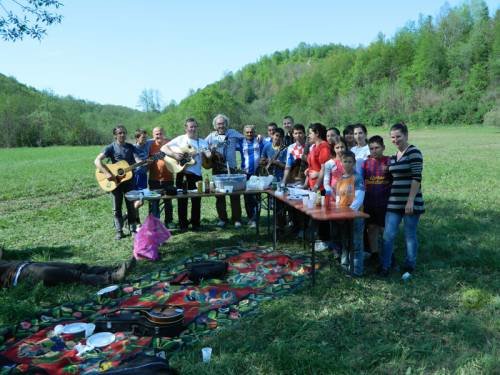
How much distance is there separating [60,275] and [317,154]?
383 cm

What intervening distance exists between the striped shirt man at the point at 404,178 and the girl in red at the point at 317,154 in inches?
48.6

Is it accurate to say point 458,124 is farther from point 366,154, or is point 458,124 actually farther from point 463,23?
point 366,154

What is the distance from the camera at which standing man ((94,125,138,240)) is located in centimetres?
738

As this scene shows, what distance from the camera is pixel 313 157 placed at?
6461mm

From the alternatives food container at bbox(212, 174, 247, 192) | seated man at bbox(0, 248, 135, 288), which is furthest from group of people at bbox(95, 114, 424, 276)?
seated man at bbox(0, 248, 135, 288)

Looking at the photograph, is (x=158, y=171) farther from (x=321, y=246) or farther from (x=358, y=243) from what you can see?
(x=358, y=243)

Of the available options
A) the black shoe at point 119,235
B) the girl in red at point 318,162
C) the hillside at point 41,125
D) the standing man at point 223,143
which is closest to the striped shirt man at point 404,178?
the girl in red at point 318,162

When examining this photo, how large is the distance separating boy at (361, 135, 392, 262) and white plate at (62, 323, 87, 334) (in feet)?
11.9

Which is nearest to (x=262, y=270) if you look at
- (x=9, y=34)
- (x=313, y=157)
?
(x=313, y=157)

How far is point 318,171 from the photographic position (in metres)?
6.50

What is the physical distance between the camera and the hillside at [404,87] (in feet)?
236

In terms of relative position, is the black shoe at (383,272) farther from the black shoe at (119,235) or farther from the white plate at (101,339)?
the black shoe at (119,235)

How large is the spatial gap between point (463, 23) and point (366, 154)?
371 ft

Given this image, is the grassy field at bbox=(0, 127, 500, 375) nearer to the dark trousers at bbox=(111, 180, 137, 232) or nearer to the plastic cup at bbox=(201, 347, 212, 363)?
the plastic cup at bbox=(201, 347, 212, 363)
